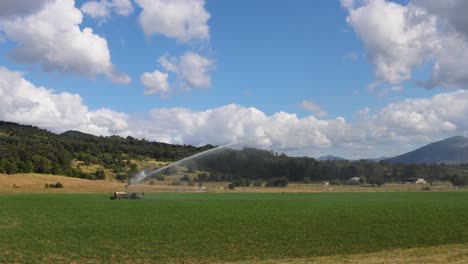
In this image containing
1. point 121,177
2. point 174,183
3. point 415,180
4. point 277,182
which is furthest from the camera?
point 415,180

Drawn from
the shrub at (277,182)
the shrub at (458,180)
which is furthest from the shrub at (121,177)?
the shrub at (458,180)

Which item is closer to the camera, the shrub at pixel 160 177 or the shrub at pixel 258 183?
the shrub at pixel 160 177

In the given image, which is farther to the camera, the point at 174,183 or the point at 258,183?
the point at 258,183

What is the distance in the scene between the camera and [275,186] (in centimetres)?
12781

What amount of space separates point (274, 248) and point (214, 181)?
91622 millimetres

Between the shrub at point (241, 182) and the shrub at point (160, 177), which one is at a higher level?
the shrub at point (160, 177)

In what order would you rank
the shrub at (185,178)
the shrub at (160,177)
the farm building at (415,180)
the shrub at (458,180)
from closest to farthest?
the shrub at (160,177), the shrub at (185,178), the shrub at (458,180), the farm building at (415,180)

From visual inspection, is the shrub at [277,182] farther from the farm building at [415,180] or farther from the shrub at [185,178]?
the farm building at [415,180]

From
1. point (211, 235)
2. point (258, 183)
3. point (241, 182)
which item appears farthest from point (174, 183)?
point (211, 235)

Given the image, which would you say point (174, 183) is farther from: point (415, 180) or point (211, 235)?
point (415, 180)

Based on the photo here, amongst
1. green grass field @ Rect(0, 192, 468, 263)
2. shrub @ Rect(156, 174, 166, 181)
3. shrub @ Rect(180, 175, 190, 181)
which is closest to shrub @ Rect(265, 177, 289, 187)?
shrub @ Rect(180, 175, 190, 181)

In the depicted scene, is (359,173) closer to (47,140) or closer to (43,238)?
(47,140)

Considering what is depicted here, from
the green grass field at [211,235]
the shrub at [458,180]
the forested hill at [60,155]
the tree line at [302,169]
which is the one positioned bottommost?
the green grass field at [211,235]

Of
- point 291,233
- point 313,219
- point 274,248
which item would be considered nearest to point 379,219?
point 313,219
